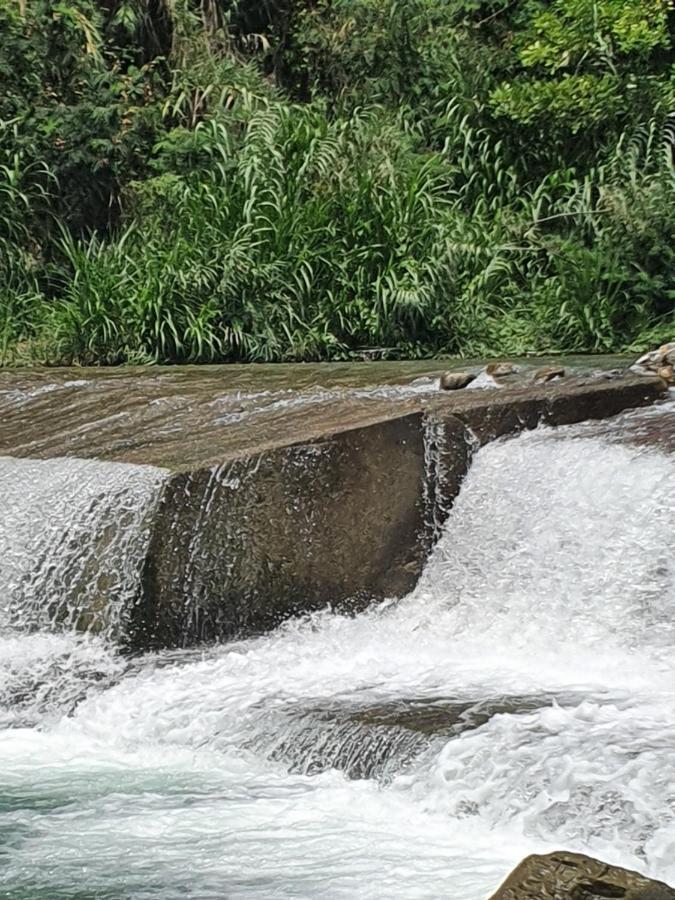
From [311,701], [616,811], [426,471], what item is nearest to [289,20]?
[426,471]

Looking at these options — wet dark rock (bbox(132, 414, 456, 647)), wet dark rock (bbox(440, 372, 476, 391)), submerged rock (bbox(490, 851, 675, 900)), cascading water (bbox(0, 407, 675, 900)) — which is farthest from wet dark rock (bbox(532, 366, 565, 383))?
submerged rock (bbox(490, 851, 675, 900))

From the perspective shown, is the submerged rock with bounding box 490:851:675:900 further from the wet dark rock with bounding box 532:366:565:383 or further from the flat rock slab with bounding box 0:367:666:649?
the wet dark rock with bounding box 532:366:565:383

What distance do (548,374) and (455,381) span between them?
45 centimetres

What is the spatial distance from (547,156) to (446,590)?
6048 mm

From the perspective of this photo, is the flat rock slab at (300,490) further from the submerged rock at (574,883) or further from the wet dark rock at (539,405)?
the submerged rock at (574,883)

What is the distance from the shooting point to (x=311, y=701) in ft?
14.8

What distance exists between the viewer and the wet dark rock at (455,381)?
6.71m

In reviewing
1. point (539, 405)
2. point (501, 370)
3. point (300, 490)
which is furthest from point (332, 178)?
point (300, 490)

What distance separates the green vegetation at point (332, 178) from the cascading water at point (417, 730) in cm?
357

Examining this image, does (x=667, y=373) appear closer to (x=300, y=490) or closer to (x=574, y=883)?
(x=300, y=490)

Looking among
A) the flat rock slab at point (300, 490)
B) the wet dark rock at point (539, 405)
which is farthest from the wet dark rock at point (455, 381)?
the wet dark rock at point (539, 405)

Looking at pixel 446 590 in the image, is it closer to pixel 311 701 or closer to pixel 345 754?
pixel 311 701

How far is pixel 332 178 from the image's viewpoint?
984cm

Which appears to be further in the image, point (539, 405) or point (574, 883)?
point (539, 405)
